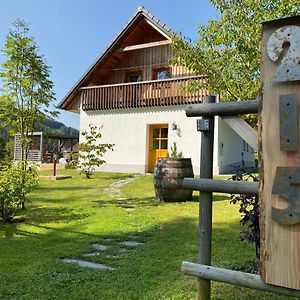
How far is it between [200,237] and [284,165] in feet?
3.12

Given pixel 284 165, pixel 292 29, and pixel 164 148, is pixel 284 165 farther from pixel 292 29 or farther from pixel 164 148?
pixel 164 148

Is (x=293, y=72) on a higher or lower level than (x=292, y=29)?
lower

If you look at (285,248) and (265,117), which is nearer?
(285,248)

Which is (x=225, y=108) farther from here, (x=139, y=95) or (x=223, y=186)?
(x=139, y=95)

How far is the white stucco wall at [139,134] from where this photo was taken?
1382 cm

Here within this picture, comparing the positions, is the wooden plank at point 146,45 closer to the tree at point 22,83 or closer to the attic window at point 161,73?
the attic window at point 161,73

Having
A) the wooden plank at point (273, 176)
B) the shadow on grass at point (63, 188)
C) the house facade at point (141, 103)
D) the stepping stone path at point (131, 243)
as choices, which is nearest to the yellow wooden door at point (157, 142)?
the house facade at point (141, 103)

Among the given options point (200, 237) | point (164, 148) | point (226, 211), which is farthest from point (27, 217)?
point (164, 148)

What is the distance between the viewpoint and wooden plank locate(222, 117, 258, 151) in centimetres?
233

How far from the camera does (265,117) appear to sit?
208 centimetres

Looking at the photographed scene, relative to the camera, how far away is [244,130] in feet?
7.87

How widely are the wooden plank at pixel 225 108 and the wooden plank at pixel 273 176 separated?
0.23 metres

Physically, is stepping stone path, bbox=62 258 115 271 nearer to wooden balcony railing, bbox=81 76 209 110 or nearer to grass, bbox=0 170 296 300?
grass, bbox=0 170 296 300

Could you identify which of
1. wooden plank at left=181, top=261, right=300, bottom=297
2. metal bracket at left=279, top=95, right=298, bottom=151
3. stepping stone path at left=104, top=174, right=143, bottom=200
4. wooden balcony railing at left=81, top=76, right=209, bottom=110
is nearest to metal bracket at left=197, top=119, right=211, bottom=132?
metal bracket at left=279, top=95, right=298, bottom=151
